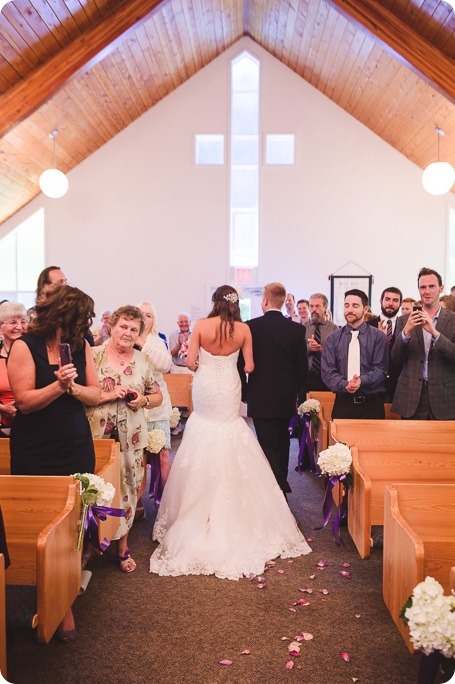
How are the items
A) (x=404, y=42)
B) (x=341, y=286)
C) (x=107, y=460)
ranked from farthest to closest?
1. (x=341, y=286)
2. (x=404, y=42)
3. (x=107, y=460)

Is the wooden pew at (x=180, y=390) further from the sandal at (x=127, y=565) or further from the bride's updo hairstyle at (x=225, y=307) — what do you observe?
the sandal at (x=127, y=565)

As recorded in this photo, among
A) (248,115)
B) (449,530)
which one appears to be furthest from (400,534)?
(248,115)

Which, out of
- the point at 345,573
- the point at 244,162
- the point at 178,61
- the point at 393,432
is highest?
the point at 178,61

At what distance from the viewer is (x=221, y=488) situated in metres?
3.72

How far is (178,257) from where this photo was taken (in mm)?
10531

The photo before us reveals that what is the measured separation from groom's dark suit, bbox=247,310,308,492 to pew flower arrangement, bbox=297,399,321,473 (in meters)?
1.06

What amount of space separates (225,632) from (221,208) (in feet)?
28.4

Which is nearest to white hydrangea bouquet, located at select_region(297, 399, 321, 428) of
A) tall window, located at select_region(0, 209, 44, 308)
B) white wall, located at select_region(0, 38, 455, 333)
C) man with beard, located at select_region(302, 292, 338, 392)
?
man with beard, located at select_region(302, 292, 338, 392)

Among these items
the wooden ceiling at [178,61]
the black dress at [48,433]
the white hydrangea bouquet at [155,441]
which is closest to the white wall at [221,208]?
the wooden ceiling at [178,61]

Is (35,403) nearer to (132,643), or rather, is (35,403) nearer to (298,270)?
(132,643)

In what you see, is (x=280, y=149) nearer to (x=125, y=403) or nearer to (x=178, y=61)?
(x=178, y=61)

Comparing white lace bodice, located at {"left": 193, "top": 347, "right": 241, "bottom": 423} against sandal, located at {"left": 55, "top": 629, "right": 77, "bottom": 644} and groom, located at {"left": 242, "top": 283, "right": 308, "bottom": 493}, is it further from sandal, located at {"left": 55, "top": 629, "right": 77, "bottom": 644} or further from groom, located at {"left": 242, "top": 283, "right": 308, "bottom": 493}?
sandal, located at {"left": 55, "top": 629, "right": 77, "bottom": 644}

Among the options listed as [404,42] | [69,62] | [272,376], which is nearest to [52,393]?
[272,376]

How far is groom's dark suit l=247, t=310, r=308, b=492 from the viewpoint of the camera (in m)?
4.21
